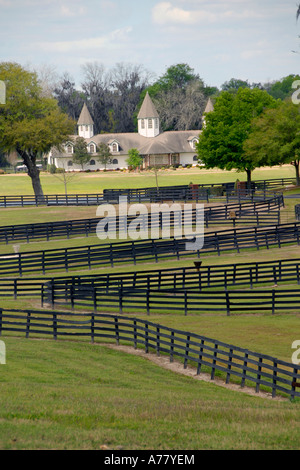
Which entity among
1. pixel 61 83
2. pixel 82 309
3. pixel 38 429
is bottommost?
pixel 82 309

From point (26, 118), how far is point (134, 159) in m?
46.3

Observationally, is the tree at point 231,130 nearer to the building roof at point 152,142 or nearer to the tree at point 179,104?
the building roof at point 152,142

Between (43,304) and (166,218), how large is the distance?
26.5 metres

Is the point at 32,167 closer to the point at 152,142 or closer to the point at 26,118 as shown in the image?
the point at 26,118

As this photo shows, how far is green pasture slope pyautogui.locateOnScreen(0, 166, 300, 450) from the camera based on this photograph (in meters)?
11.1

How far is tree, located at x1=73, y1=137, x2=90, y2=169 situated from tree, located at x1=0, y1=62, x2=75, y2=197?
44.0 meters

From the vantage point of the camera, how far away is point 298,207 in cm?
5206

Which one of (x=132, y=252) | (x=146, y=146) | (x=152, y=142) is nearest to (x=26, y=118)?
(x=132, y=252)

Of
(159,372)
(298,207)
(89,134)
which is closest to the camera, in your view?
(159,372)

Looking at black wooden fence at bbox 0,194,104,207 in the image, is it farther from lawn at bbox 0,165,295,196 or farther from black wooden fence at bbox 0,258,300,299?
black wooden fence at bbox 0,258,300,299

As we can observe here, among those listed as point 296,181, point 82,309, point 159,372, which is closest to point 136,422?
point 159,372

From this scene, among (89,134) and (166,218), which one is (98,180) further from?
(166,218)

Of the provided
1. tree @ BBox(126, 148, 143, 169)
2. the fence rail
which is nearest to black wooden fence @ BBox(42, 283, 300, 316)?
the fence rail

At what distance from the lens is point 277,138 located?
230 feet
